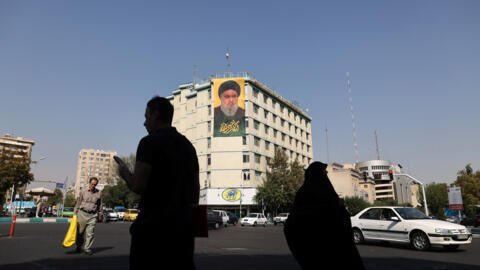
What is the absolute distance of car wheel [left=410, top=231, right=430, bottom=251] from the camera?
32.4 ft

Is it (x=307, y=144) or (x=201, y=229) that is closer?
(x=201, y=229)

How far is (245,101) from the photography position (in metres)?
51.8

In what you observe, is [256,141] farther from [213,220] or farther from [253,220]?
[213,220]

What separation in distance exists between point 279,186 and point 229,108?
1445 cm

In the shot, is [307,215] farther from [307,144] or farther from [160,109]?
[307,144]

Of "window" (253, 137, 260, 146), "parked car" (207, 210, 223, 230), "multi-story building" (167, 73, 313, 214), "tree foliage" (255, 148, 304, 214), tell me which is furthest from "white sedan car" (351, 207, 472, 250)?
"window" (253, 137, 260, 146)

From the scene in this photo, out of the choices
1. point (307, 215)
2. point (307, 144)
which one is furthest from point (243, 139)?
point (307, 215)

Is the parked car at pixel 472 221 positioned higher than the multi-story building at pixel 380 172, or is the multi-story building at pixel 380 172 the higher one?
the multi-story building at pixel 380 172

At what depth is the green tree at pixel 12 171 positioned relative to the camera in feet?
102

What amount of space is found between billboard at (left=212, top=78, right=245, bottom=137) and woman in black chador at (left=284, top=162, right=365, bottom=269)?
47704 mm

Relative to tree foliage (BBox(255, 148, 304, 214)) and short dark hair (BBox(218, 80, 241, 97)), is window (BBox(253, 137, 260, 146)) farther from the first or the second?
short dark hair (BBox(218, 80, 241, 97))

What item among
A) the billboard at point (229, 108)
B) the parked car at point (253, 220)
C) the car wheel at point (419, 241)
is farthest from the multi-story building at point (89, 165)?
the car wheel at point (419, 241)

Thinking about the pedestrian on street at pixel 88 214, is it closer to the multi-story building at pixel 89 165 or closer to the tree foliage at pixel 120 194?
the tree foliage at pixel 120 194

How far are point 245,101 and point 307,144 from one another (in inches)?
940
